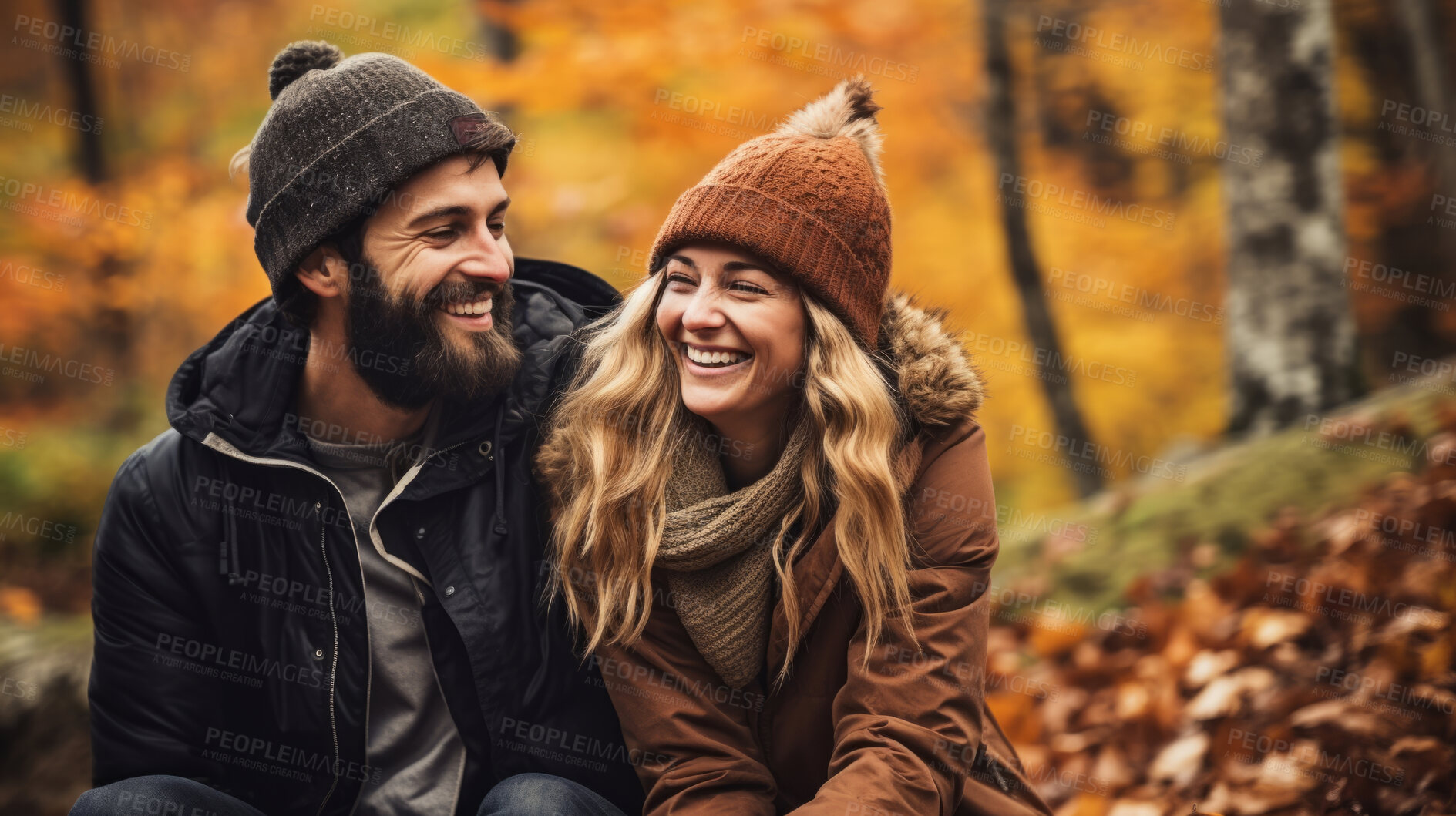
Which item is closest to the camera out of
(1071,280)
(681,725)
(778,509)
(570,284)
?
(681,725)

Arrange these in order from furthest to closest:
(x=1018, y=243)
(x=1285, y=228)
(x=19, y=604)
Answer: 1. (x=1018, y=243)
2. (x=19, y=604)
3. (x=1285, y=228)

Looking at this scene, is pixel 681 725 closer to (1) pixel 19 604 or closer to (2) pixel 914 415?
(2) pixel 914 415

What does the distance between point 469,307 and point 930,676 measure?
62.0 inches

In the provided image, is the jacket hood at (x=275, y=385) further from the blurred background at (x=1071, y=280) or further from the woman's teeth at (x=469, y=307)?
the blurred background at (x=1071, y=280)

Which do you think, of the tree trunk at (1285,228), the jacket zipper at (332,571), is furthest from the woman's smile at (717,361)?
the tree trunk at (1285,228)

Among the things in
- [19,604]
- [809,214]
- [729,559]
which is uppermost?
[809,214]

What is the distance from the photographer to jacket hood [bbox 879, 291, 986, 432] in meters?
2.59

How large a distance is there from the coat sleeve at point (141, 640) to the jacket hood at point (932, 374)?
2.02 metres

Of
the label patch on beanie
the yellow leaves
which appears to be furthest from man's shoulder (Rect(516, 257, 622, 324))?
the yellow leaves

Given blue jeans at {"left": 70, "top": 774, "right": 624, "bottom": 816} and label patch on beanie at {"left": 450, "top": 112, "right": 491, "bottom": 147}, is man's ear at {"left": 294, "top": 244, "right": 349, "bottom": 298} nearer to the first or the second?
label patch on beanie at {"left": 450, "top": 112, "right": 491, "bottom": 147}

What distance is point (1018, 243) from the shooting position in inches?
290

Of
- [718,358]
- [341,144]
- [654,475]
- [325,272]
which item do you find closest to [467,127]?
[341,144]

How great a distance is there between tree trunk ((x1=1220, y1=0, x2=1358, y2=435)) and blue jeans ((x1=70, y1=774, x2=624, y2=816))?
4.07 metres

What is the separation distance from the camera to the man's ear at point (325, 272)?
296 centimetres
